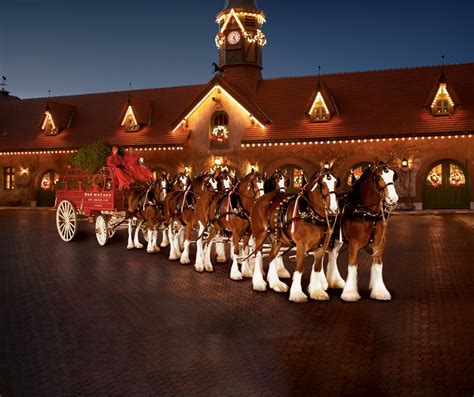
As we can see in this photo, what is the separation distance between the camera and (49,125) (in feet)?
120

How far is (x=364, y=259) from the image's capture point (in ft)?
42.7

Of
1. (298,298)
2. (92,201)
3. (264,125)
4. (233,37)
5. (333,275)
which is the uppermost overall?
(233,37)

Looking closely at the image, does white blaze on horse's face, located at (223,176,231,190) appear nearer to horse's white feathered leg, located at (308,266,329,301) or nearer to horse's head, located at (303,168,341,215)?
horse's head, located at (303,168,341,215)

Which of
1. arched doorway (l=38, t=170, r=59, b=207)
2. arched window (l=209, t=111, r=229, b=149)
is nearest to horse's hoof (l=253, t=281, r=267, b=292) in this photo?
arched window (l=209, t=111, r=229, b=149)

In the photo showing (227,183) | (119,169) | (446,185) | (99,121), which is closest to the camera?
(227,183)

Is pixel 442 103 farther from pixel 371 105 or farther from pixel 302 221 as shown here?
pixel 302 221

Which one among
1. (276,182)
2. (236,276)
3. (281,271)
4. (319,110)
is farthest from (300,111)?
(236,276)

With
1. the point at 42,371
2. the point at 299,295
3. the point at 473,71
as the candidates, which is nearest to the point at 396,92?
the point at 473,71

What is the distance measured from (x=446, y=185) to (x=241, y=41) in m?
16.1

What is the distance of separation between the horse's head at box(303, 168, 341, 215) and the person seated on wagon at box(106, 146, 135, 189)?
821 centimetres

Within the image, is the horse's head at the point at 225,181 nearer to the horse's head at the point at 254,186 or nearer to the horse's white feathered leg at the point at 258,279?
the horse's head at the point at 254,186

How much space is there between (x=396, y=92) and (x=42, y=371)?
1108 inches

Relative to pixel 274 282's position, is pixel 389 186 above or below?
above

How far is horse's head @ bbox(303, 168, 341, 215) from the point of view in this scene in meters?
8.14
